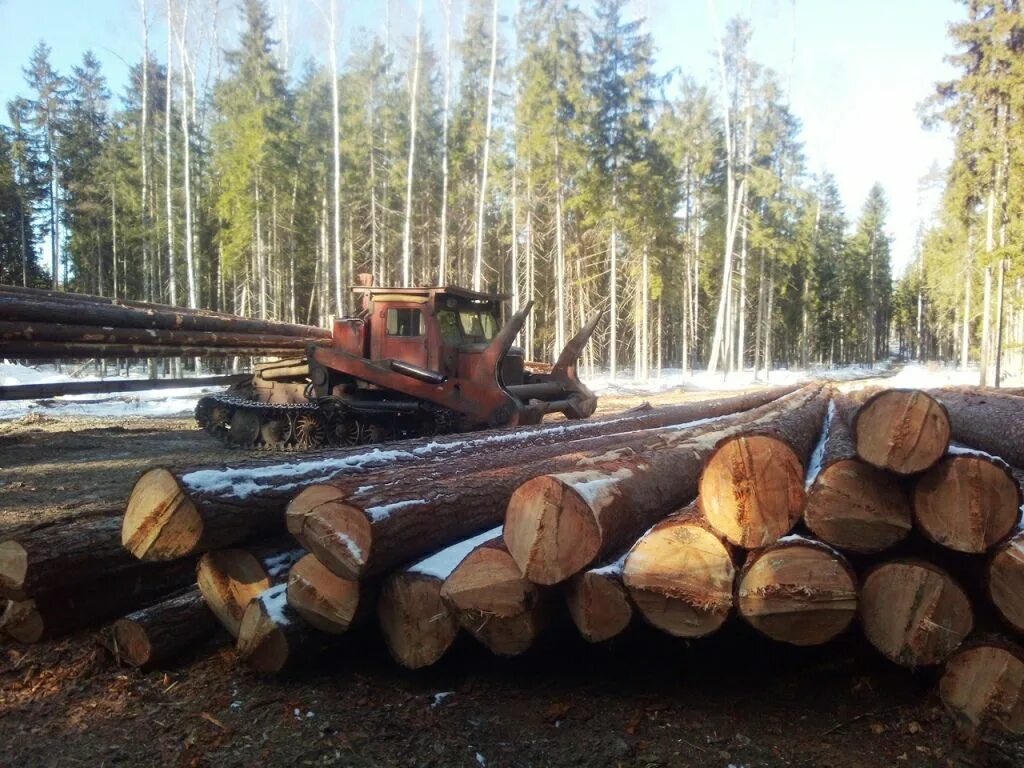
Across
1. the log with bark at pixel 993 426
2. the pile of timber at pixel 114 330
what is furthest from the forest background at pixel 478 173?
the log with bark at pixel 993 426

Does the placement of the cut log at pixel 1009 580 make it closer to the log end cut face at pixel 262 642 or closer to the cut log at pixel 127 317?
the log end cut face at pixel 262 642

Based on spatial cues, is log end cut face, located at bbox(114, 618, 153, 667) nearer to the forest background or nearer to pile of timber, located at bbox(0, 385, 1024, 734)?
pile of timber, located at bbox(0, 385, 1024, 734)

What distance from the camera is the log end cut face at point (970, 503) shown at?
2.68m

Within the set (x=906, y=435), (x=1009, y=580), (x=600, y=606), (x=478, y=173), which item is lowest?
(x=600, y=606)

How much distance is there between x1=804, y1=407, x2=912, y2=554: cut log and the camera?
9.30ft

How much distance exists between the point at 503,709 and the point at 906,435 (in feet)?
6.90

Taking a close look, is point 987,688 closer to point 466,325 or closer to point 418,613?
point 418,613

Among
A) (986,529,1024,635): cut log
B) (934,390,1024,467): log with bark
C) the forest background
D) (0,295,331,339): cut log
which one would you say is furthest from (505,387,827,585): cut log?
the forest background

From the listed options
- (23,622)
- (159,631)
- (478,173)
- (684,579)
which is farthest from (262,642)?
(478,173)

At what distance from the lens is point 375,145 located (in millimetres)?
30047

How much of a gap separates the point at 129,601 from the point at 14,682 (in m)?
0.63

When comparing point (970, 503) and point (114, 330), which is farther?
point (114, 330)

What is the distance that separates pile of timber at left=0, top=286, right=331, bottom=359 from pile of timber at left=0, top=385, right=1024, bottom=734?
18.8 feet

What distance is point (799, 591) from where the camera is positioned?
275 centimetres
